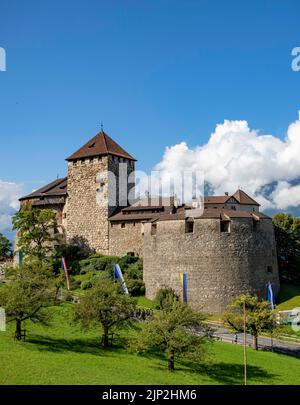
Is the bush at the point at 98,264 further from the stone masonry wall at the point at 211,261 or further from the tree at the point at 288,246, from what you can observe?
the tree at the point at 288,246

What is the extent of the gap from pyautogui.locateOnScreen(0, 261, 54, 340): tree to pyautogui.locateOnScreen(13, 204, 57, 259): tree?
24827 millimetres

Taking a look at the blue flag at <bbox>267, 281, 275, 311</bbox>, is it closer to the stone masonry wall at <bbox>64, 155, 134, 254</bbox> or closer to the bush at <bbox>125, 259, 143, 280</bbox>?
the bush at <bbox>125, 259, 143, 280</bbox>

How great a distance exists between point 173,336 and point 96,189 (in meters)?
36.6

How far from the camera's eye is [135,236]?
55.7 metres

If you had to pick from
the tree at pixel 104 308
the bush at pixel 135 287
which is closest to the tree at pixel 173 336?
the tree at pixel 104 308

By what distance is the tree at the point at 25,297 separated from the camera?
2714 centimetres

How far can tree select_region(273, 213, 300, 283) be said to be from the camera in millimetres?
56156

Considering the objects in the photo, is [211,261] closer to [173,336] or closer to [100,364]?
[173,336]

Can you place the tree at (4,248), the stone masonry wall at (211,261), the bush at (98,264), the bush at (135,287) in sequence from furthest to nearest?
the tree at (4,248) → the bush at (98,264) → the bush at (135,287) → the stone masonry wall at (211,261)

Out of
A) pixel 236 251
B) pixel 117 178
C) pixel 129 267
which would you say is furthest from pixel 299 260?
pixel 117 178

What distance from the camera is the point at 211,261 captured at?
4600 cm

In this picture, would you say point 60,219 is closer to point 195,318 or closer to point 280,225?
point 280,225

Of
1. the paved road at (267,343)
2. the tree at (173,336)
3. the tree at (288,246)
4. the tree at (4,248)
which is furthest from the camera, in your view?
the tree at (4,248)
